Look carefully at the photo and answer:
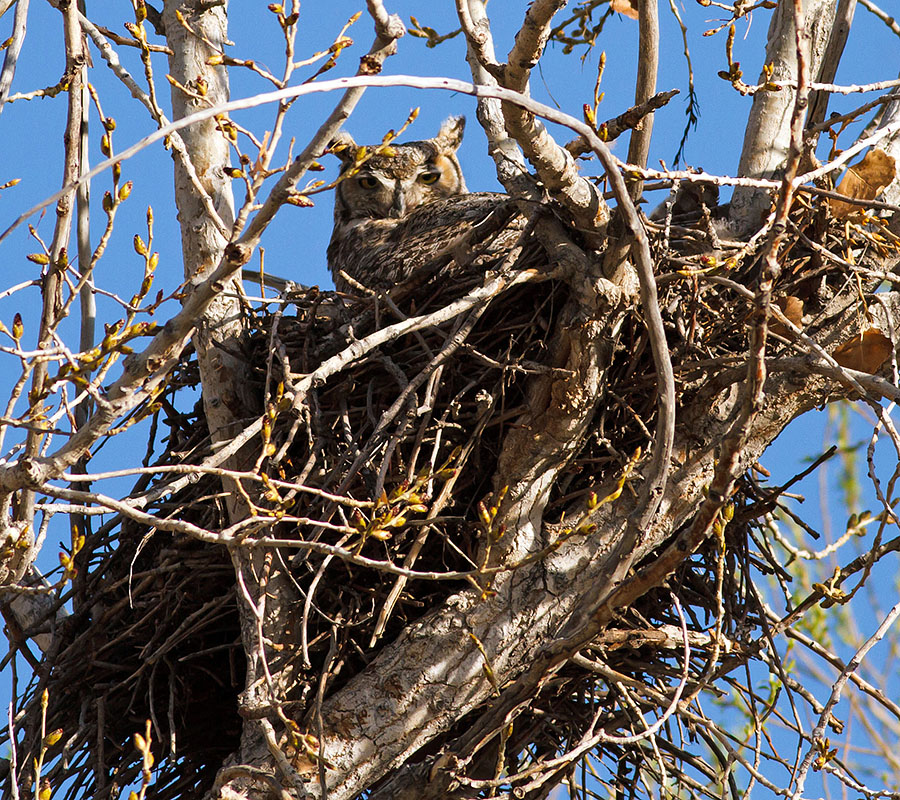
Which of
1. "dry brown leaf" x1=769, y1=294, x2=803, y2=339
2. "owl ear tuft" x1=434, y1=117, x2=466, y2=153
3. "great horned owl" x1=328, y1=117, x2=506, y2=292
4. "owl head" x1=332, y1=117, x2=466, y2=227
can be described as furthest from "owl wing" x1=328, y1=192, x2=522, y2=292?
"dry brown leaf" x1=769, y1=294, x2=803, y2=339

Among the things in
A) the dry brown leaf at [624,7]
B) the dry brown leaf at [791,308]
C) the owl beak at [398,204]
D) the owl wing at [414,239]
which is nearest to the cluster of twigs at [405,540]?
the dry brown leaf at [791,308]

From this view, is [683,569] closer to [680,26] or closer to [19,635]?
[680,26]

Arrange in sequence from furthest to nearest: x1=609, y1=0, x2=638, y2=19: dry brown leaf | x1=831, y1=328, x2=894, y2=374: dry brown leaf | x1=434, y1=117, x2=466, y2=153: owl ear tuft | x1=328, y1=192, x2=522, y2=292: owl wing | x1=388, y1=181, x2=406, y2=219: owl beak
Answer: x1=434, y1=117, x2=466, y2=153: owl ear tuft → x1=388, y1=181, x2=406, y2=219: owl beak → x1=328, y1=192, x2=522, y2=292: owl wing → x1=609, y1=0, x2=638, y2=19: dry brown leaf → x1=831, y1=328, x2=894, y2=374: dry brown leaf

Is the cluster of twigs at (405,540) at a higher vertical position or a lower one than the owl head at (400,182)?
lower

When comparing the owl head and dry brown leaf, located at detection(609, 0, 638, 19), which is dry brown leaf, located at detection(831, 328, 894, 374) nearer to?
dry brown leaf, located at detection(609, 0, 638, 19)

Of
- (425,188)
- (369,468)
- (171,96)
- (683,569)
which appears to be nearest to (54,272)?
(369,468)

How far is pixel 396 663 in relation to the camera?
2363 millimetres

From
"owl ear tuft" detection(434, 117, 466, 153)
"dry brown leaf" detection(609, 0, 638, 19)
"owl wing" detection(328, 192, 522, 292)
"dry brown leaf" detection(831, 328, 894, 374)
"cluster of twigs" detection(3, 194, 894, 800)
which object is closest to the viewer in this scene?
"cluster of twigs" detection(3, 194, 894, 800)

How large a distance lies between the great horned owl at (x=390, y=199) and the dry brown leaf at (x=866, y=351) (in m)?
1.27

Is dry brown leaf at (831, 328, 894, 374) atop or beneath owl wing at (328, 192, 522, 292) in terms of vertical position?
beneath

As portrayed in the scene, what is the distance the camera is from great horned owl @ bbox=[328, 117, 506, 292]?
3.55 meters

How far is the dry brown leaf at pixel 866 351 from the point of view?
102 inches

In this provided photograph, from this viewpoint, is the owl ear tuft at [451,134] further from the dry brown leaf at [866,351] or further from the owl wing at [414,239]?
the dry brown leaf at [866,351]

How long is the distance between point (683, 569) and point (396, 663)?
87cm
